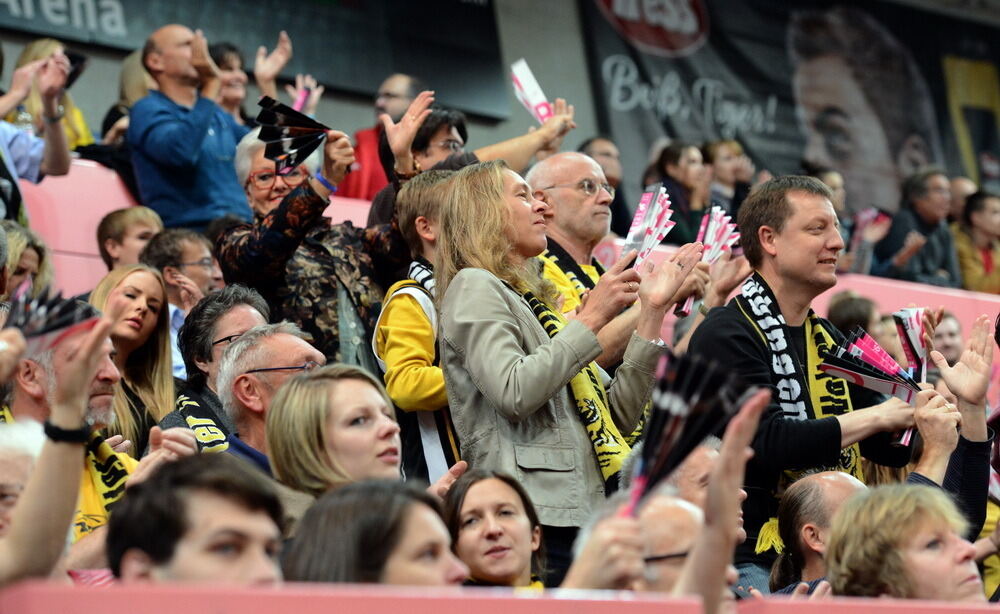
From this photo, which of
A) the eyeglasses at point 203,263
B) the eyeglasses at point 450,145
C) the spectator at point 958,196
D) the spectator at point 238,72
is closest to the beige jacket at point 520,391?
the eyeglasses at point 450,145

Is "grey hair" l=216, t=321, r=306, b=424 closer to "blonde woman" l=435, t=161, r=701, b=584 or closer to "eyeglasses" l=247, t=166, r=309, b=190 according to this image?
"blonde woman" l=435, t=161, r=701, b=584

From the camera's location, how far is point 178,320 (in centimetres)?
504

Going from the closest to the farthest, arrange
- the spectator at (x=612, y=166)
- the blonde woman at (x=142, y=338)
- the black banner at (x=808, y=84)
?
1. the blonde woman at (x=142, y=338)
2. the spectator at (x=612, y=166)
3. the black banner at (x=808, y=84)

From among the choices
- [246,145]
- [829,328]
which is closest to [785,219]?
[829,328]

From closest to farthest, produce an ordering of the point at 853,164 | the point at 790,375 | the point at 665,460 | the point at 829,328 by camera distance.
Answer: the point at 665,460 → the point at 790,375 → the point at 829,328 → the point at 853,164

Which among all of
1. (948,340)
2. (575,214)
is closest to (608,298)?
(575,214)

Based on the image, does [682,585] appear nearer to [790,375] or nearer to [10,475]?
[10,475]

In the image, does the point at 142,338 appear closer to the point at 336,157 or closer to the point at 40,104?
the point at 336,157

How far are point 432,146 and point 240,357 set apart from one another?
145cm

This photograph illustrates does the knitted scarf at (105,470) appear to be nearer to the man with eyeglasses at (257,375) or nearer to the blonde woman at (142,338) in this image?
the man with eyeglasses at (257,375)

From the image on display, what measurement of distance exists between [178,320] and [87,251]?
1.06 meters

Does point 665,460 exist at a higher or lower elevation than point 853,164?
lower

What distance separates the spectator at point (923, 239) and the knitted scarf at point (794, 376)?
433cm

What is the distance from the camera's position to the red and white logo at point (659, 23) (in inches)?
413
